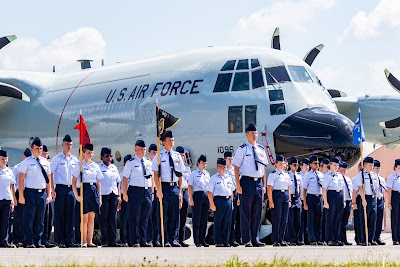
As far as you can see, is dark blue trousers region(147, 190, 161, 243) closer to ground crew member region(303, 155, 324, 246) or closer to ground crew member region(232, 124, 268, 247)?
ground crew member region(232, 124, 268, 247)

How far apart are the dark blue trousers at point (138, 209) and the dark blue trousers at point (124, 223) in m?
1.05

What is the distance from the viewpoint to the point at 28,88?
28797mm

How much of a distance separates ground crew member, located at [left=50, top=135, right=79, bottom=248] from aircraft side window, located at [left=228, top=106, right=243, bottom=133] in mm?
4567

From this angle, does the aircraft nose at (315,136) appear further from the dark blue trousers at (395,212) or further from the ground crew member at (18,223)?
the ground crew member at (18,223)

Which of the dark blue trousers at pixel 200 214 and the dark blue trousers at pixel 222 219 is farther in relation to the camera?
the dark blue trousers at pixel 200 214

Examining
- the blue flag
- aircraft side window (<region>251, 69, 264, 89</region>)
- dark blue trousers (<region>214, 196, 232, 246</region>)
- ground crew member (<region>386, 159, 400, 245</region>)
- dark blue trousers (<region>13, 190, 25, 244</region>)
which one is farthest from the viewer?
aircraft side window (<region>251, 69, 264, 89</region>)

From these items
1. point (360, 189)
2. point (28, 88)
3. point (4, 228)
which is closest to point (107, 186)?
point (4, 228)

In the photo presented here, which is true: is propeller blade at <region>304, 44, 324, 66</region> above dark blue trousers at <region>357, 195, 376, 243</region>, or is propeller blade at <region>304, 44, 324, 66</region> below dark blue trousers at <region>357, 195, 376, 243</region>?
above

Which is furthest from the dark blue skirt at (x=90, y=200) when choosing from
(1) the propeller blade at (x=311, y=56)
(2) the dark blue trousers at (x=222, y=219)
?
(1) the propeller blade at (x=311, y=56)

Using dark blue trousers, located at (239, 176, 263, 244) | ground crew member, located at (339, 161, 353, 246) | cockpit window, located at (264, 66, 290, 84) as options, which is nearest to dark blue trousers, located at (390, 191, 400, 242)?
ground crew member, located at (339, 161, 353, 246)

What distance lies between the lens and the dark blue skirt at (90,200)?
56.0 ft

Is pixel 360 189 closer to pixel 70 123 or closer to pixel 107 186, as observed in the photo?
pixel 107 186

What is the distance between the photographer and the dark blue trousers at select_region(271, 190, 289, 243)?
1780 cm

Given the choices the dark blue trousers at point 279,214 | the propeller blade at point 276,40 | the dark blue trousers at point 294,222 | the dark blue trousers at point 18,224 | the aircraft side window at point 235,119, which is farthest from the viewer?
the propeller blade at point 276,40
